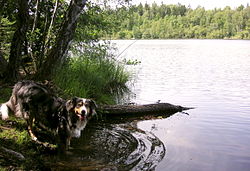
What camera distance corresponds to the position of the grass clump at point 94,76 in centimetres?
938

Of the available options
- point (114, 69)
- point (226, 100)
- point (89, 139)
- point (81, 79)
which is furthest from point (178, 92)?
point (89, 139)

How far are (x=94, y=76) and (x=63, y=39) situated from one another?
3.01 m

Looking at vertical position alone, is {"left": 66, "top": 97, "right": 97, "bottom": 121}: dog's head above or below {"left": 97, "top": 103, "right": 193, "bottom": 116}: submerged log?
above

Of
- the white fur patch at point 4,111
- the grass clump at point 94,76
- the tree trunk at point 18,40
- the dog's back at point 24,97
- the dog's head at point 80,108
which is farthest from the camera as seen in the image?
the grass clump at point 94,76

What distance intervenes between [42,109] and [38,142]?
0.63 meters

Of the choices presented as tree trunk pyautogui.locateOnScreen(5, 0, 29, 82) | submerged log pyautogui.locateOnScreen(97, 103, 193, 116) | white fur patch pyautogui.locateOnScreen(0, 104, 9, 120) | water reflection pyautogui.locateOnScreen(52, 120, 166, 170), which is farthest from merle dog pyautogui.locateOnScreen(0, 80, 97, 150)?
tree trunk pyautogui.locateOnScreen(5, 0, 29, 82)

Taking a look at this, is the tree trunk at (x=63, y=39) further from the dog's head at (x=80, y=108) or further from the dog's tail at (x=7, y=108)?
the dog's head at (x=80, y=108)

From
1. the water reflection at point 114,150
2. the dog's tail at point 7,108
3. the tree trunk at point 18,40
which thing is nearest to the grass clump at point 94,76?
the tree trunk at point 18,40

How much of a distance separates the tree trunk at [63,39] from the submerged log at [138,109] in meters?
1.87

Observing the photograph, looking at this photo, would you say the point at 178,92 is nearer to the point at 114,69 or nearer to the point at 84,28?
the point at 114,69

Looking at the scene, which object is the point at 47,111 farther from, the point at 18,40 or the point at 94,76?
the point at 94,76

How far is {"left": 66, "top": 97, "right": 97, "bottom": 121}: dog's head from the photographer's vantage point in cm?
521

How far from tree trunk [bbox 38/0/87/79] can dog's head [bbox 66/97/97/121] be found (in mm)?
3157

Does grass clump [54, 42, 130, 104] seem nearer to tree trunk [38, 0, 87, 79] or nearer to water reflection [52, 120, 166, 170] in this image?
tree trunk [38, 0, 87, 79]
